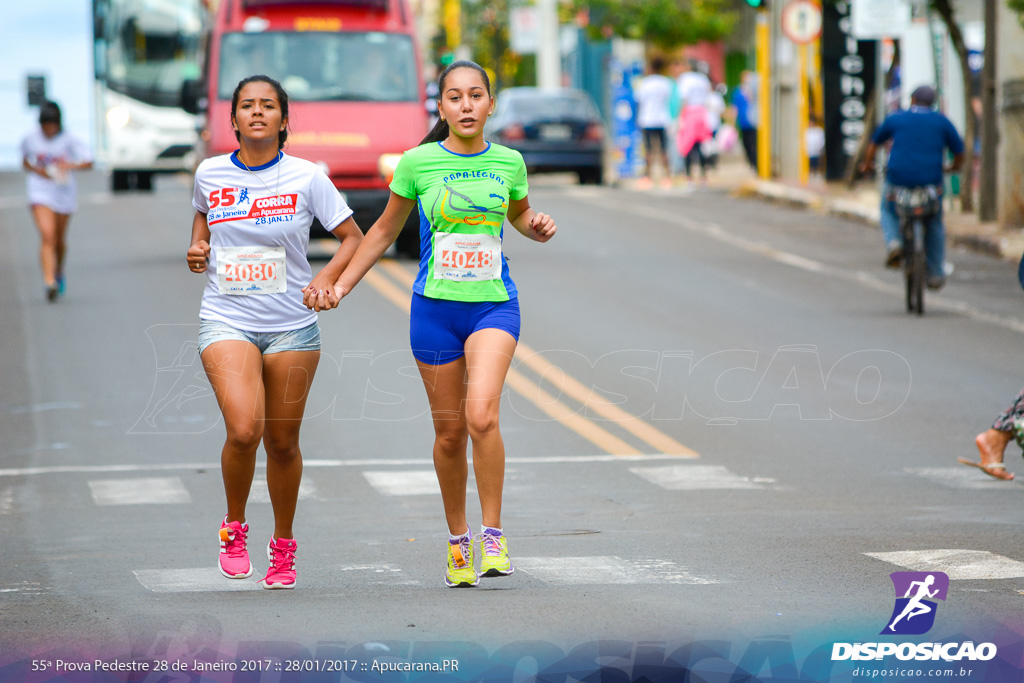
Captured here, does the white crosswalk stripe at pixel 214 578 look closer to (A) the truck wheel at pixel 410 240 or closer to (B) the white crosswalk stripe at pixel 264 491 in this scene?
(B) the white crosswalk stripe at pixel 264 491

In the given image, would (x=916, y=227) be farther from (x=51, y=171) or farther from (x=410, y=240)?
(x=51, y=171)

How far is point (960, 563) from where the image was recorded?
23.1 feet

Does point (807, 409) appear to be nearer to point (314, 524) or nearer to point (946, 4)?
point (314, 524)

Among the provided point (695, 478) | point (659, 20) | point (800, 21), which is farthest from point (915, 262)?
point (659, 20)

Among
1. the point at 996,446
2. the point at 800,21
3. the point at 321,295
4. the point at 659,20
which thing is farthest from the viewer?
the point at 659,20

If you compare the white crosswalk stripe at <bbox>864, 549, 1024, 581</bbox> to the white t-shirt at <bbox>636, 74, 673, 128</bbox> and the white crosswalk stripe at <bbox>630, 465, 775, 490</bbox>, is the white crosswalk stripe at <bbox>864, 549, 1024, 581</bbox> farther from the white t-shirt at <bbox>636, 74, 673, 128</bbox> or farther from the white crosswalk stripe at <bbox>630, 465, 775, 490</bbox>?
the white t-shirt at <bbox>636, 74, 673, 128</bbox>

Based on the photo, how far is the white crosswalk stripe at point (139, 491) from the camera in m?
9.23

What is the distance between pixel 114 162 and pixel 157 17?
2807 millimetres

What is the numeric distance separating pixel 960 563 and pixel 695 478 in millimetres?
2724

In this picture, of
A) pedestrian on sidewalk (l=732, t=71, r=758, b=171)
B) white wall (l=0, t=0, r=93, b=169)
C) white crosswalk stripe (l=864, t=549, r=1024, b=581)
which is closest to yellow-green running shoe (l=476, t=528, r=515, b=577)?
white crosswalk stripe (l=864, t=549, r=1024, b=581)

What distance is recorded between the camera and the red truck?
19.0 metres

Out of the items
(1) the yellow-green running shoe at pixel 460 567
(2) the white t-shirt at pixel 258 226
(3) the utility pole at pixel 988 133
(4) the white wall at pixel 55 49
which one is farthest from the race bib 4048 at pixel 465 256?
(4) the white wall at pixel 55 49

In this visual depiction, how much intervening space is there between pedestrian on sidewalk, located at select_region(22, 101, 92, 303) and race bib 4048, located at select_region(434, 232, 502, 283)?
36.4 feet

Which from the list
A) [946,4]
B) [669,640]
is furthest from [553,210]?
[669,640]
